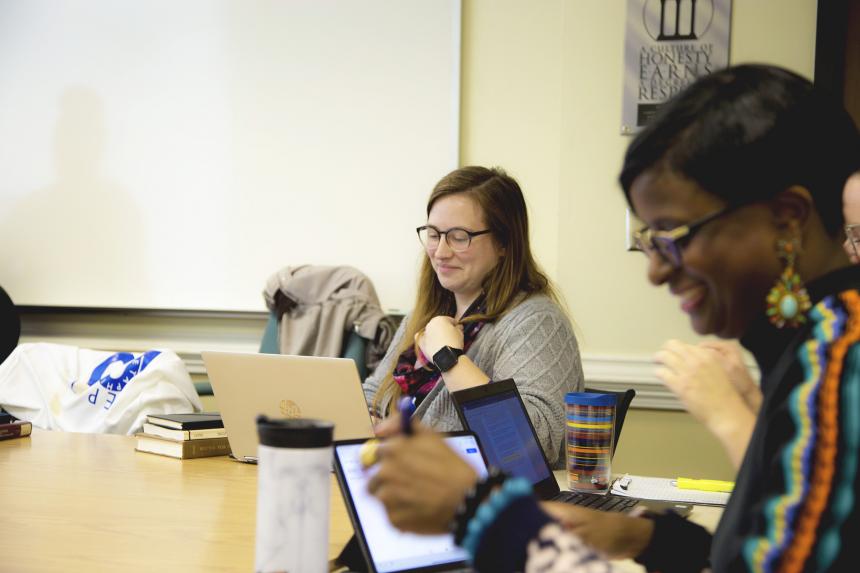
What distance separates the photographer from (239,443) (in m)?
1.75

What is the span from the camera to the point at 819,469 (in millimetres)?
648

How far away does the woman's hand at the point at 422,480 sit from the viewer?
2.24 feet

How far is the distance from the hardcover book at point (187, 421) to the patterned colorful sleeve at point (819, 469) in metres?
1.36

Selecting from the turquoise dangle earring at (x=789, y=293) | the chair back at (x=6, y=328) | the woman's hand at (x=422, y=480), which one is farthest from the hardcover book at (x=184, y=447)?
the chair back at (x=6, y=328)

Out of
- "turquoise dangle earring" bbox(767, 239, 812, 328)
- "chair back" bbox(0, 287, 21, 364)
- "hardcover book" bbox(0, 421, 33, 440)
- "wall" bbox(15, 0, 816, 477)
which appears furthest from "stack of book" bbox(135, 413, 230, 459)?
"chair back" bbox(0, 287, 21, 364)

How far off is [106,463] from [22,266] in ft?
7.24

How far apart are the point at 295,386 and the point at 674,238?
0.98 meters

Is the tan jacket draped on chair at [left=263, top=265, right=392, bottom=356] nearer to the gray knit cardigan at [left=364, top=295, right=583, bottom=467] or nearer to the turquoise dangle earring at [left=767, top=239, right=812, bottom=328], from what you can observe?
the gray knit cardigan at [left=364, top=295, right=583, bottom=467]

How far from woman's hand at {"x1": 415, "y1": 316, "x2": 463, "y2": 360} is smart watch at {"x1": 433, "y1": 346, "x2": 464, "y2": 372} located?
1.5 inches

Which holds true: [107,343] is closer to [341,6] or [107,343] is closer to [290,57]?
[290,57]

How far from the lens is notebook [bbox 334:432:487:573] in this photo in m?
0.96

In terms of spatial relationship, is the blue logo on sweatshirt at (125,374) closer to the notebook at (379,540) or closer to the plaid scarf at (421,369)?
the plaid scarf at (421,369)

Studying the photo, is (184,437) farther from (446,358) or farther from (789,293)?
(789,293)

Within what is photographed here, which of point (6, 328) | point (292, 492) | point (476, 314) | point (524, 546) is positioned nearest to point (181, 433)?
point (476, 314)
